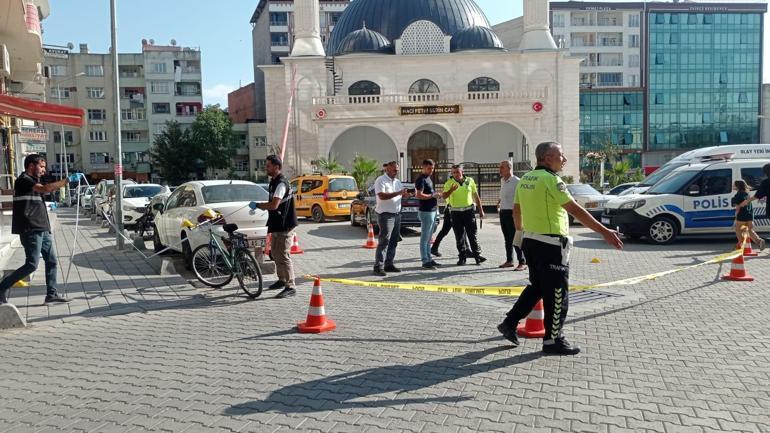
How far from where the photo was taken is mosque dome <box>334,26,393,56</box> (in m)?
45.5

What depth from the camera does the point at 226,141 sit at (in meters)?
58.2

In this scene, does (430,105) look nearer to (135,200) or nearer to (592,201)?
(592,201)

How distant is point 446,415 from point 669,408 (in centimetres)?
152

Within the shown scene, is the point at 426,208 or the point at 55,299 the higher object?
the point at 426,208

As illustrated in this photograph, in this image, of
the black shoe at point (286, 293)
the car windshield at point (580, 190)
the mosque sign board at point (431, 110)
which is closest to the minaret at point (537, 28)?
the mosque sign board at point (431, 110)

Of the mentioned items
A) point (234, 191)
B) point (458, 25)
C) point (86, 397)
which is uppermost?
point (458, 25)

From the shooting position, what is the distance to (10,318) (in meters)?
6.69

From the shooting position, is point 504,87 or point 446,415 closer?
point 446,415

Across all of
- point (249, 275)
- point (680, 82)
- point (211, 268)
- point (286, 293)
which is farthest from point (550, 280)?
point (680, 82)

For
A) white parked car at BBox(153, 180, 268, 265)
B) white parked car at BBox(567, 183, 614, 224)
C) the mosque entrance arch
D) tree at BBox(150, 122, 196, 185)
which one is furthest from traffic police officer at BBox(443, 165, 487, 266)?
tree at BBox(150, 122, 196, 185)

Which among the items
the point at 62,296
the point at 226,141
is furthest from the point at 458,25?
the point at 62,296

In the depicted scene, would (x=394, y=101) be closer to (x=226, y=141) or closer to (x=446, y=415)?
(x=226, y=141)

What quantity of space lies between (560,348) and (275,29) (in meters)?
76.2

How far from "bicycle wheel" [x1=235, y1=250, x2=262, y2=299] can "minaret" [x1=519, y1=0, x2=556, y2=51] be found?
132ft
